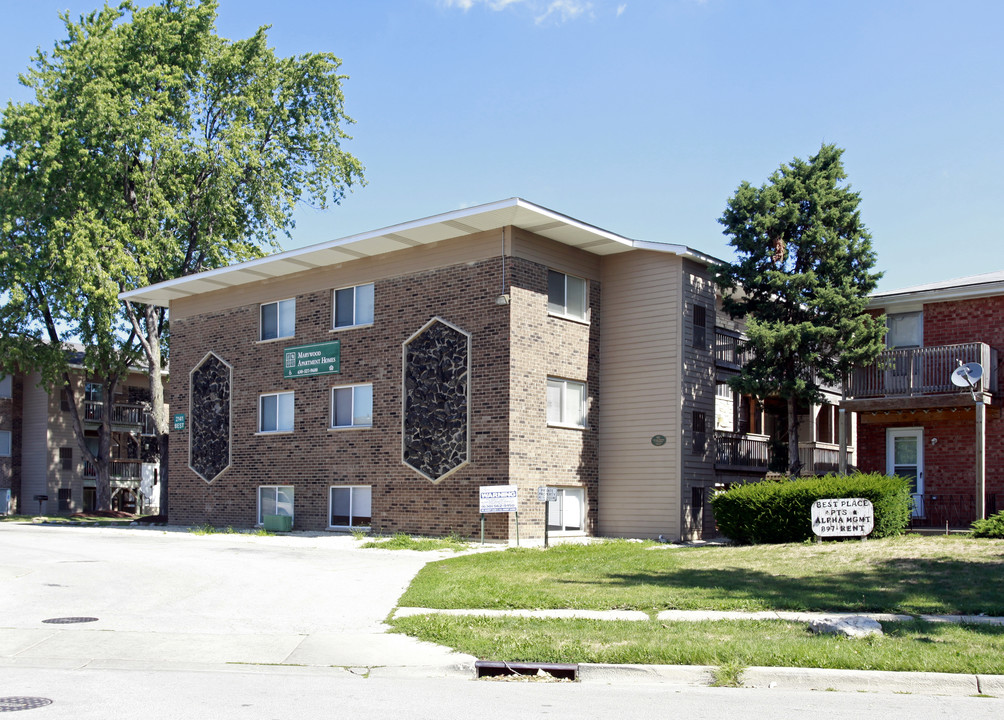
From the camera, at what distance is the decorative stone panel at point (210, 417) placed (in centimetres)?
3072

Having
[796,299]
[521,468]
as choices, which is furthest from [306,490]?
[796,299]

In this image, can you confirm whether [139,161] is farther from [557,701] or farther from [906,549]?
[557,701]

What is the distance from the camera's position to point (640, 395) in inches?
997

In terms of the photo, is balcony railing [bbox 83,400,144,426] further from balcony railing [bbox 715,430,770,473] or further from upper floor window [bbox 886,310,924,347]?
upper floor window [bbox 886,310,924,347]

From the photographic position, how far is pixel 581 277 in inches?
1018

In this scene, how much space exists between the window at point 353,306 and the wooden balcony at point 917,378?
12.9m

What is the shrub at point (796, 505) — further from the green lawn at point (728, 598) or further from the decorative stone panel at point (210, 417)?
the decorative stone panel at point (210, 417)

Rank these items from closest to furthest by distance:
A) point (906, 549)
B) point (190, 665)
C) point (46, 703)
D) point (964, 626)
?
1. point (46, 703)
2. point (190, 665)
3. point (964, 626)
4. point (906, 549)

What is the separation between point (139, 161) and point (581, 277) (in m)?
22.0

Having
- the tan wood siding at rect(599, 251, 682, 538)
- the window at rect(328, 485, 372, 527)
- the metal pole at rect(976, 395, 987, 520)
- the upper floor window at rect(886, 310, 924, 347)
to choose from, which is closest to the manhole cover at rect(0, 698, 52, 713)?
the tan wood siding at rect(599, 251, 682, 538)

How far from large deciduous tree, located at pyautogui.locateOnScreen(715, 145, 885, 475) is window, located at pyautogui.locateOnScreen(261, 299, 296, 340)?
12619 mm

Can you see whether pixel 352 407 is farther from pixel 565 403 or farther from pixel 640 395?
pixel 640 395

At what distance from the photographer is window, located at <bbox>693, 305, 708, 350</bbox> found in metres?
25.5

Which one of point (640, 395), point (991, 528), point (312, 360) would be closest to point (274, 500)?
point (312, 360)
